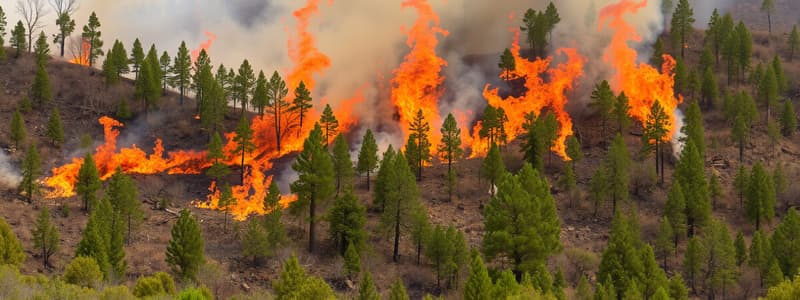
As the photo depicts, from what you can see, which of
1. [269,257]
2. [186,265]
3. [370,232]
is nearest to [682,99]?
[370,232]

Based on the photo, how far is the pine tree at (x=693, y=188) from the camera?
82625mm

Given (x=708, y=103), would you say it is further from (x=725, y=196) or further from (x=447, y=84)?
(x=447, y=84)

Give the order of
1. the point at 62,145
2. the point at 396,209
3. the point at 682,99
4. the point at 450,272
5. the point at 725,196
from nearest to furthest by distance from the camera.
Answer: the point at 450,272 → the point at 396,209 → the point at 725,196 → the point at 62,145 → the point at 682,99

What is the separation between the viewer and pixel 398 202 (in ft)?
255

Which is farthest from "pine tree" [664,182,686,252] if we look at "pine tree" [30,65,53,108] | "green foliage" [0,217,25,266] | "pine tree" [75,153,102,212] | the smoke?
"pine tree" [30,65,53,108]

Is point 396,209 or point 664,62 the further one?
point 664,62

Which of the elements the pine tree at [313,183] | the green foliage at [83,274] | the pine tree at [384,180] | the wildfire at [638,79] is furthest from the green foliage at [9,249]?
the wildfire at [638,79]

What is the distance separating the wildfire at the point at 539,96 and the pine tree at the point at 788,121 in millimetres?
29770

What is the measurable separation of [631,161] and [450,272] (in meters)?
36.5

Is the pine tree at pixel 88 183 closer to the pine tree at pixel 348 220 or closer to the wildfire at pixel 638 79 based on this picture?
the pine tree at pixel 348 220

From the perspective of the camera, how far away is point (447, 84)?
4806 inches

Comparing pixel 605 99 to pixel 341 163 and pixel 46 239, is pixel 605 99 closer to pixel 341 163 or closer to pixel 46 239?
pixel 341 163

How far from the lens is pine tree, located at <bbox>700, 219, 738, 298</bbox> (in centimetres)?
7175

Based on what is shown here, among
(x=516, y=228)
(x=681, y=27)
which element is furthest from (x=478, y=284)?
(x=681, y=27)
